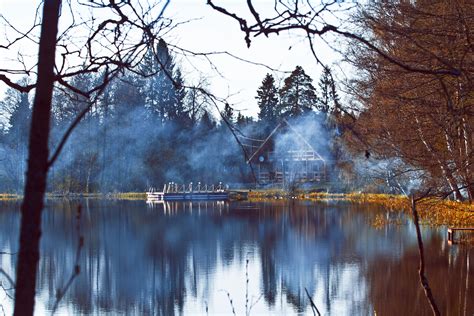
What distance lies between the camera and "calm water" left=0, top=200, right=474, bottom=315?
1211cm

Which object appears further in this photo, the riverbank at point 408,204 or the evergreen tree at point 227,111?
the riverbank at point 408,204

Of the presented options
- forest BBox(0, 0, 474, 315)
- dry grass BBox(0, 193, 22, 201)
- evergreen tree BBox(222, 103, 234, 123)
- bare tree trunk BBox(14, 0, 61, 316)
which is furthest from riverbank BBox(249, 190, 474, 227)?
dry grass BBox(0, 193, 22, 201)

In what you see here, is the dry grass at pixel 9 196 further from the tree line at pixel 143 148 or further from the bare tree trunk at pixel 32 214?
the bare tree trunk at pixel 32 214

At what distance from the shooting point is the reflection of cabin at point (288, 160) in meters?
46.5

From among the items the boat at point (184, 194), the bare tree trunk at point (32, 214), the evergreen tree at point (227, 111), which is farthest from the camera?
the boat at point (184, 194)

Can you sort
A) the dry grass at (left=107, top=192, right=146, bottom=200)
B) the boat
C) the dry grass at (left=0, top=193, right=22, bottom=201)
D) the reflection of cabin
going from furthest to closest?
the reflection of cabin
the dry grass at (left=107, top=192, right=146, bottom=200)
the boat
the dry grass at (left=0, top=193, right=22, bottom=201)

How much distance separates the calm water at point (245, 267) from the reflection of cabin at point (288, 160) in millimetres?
19269

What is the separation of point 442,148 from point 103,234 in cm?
1155

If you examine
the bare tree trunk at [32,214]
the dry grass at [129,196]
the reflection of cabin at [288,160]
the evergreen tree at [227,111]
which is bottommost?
the bare tree trunk at [32,214]

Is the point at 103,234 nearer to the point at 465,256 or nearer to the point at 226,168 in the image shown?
the point at 465,256

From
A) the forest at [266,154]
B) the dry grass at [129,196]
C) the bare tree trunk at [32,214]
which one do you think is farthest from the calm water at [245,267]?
the dry grass at [129,196]

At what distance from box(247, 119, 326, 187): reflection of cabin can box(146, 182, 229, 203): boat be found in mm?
3738

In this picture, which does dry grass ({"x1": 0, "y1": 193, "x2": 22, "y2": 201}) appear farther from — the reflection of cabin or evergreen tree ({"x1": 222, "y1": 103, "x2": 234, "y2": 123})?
evergreen tree ({"x1": 222, "y1": 103, "x2": 234, "y2": 123})

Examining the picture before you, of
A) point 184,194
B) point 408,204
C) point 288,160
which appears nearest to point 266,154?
point 288,160
